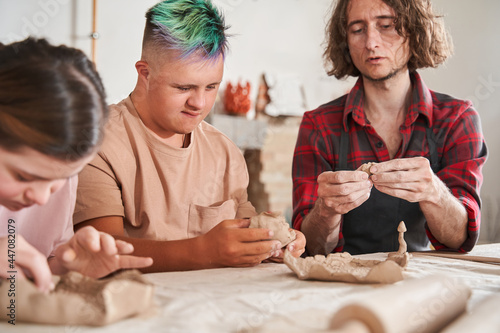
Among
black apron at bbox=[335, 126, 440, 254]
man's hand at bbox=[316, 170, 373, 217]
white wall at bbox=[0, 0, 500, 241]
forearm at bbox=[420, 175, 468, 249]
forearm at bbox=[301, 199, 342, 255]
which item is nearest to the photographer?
man's hand at bbox=[316, 170, 373, 217]

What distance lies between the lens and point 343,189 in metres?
1.38

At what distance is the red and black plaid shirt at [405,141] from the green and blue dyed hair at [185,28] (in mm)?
677

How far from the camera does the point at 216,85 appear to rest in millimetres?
1349

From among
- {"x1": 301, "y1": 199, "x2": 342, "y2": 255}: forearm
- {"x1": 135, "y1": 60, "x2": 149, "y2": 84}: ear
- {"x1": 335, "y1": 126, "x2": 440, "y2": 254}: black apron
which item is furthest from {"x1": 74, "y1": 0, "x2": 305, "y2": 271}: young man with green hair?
{"x1": 335, "y1": 126, "x2": 440, "y2": 254}: black apron

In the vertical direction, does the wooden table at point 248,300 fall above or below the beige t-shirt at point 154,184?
below

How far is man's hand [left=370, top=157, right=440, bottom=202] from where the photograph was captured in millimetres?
1360

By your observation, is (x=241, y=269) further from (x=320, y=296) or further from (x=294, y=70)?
(x=294, y=70)

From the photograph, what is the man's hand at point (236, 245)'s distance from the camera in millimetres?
1115

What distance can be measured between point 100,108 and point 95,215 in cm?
48

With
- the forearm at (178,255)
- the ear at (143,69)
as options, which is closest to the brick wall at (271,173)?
the ear at (143,69)

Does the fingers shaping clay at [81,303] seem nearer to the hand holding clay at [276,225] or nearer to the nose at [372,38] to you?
the hand holding clay at [276,225]

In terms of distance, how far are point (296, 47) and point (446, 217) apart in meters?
3.34

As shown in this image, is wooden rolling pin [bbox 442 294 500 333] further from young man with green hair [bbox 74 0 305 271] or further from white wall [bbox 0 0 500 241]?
white wall [bbox 0 0 500 241]

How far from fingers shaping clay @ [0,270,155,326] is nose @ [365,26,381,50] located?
4.48 ft
